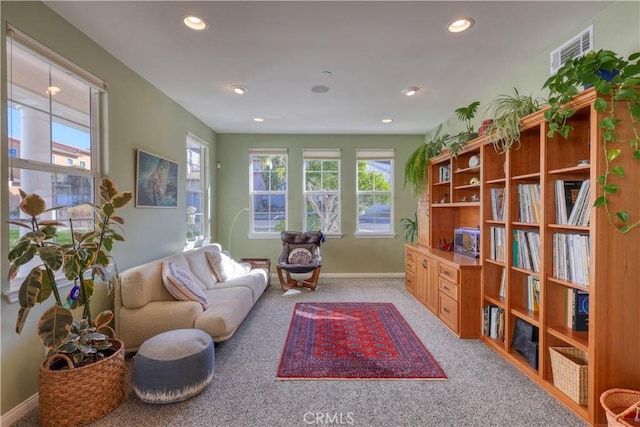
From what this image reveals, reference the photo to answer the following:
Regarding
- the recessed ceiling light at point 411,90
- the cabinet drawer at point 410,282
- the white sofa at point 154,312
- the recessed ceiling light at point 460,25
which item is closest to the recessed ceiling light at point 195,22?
the recessed ceiling light at point 460,25

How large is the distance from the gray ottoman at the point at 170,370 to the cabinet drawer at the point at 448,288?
2379 millimetres

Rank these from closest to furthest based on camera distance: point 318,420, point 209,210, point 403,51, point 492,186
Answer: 1. point 318,420
2. point 403,51
3. point 492,186
4. point 209,210

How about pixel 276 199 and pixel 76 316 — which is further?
pixel 276 199

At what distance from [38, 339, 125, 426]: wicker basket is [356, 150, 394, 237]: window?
13.8 ft

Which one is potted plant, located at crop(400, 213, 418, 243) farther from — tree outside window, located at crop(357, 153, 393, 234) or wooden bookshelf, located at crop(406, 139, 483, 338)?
wooden bookshelf, located at crop(406, 139, 483, 338)

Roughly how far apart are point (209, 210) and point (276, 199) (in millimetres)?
1179

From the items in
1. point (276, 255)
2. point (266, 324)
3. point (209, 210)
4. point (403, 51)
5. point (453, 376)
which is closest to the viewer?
point (453, 376)

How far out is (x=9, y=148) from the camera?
5.93ft

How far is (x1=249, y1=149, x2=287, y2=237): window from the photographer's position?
538 cm

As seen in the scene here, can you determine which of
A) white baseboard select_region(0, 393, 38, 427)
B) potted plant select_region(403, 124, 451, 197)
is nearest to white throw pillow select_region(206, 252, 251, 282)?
white baseboard select_region(0, 393, 38, 427)

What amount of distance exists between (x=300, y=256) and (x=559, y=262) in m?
3.42

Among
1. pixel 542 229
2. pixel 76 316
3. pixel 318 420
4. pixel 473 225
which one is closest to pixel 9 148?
pixel 76 316

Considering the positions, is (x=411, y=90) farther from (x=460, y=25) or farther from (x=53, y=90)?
(x=53, y=90)

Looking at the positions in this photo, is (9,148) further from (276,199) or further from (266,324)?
(276,199)
